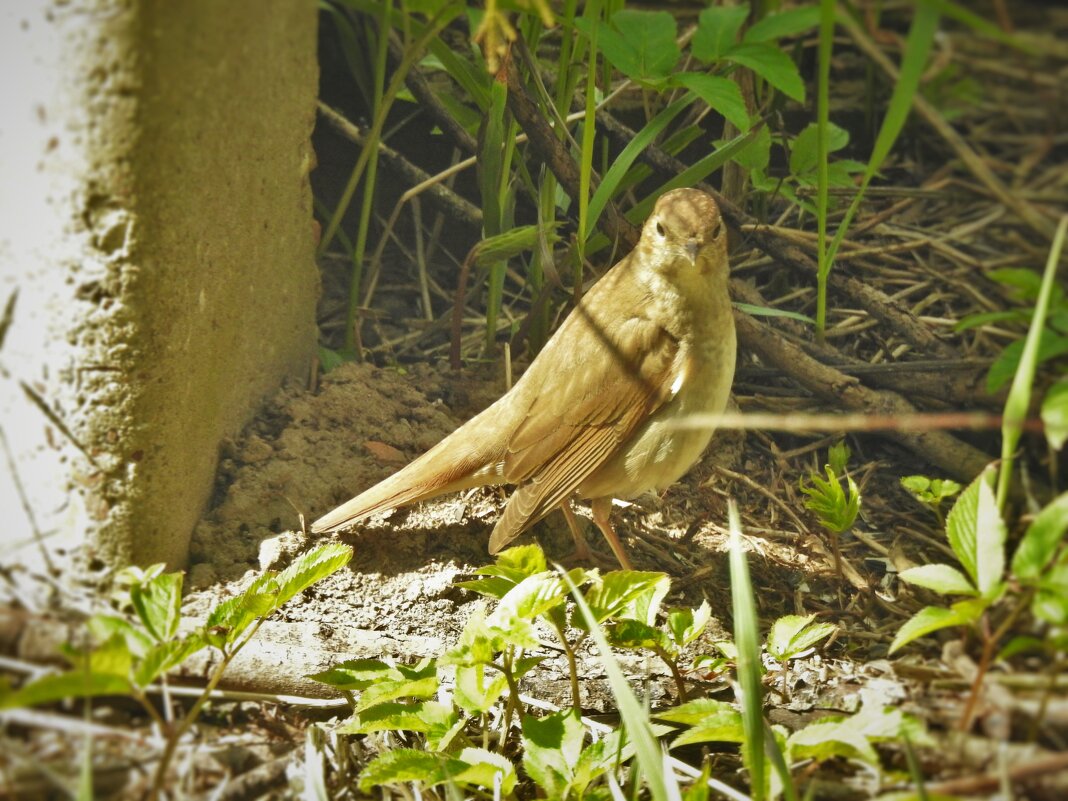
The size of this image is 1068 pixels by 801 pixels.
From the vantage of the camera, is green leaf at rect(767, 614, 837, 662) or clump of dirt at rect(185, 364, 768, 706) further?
clump of dirt at rect(185, 364, 768, 706)

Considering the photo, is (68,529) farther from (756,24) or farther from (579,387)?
(756,24)

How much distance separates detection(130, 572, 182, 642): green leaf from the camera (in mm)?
1906

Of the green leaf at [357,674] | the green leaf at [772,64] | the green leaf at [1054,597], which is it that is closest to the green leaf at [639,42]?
the green leaf at [772,64]

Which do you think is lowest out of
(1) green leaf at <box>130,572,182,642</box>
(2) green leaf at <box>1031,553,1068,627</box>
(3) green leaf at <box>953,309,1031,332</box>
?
(2) green leaf at <box>1031,553,1068,627</box>

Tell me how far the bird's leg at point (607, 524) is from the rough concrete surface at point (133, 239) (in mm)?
1038

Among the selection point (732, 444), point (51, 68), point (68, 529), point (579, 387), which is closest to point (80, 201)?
point (51, 68)

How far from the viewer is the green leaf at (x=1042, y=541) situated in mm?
1730

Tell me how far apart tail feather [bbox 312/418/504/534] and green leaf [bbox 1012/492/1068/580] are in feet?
4.26

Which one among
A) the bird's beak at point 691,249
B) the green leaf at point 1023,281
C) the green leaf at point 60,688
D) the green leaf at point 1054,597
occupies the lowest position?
the green leaf at point 1054,597

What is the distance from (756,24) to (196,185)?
1252 mm

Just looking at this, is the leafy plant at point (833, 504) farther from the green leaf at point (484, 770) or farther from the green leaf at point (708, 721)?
the green leaf at point (484, 770)

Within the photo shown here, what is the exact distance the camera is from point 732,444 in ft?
9.02

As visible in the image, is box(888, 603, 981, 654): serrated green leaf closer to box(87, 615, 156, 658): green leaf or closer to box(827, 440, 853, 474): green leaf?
box(827, 440, 853, 474): green leaf

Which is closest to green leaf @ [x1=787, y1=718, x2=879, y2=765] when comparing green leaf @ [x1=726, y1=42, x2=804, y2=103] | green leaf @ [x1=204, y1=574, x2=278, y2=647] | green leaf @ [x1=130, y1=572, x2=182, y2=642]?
green leaf @ [x1=204, y1=574, x2=278, y2=647]
